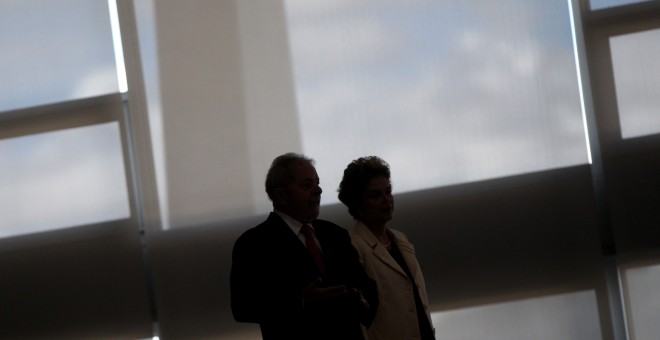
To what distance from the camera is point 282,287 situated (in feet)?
8.91

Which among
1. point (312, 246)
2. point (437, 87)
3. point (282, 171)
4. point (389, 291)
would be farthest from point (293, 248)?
point (437, 87)

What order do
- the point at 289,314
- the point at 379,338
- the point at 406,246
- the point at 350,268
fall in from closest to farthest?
the point at 289,314 < the point at 350,268 < the point at 379,338 < the point at 406,246

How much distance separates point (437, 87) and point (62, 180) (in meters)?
2.03

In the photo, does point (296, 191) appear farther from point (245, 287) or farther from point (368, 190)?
point (368, 190)

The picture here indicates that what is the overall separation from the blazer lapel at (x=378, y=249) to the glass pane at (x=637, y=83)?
2219 millimetres

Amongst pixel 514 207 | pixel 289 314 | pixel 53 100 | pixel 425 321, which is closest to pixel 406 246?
pixel 425 321

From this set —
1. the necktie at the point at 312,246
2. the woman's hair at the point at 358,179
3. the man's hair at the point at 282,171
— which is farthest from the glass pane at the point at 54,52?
the necktie at the point at 312,246

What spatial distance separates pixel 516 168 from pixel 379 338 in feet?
6.83

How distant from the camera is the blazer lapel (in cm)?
319

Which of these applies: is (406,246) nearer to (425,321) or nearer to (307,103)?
(425,321)

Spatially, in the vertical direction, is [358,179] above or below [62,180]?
below

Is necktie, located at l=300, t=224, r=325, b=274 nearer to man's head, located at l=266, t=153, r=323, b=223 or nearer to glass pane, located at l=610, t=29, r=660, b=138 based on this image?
man's head, located at l=266, t=153, r=323, b=223

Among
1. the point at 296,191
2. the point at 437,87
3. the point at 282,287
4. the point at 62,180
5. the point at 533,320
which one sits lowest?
the point at 533,320

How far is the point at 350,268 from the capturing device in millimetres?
2906
